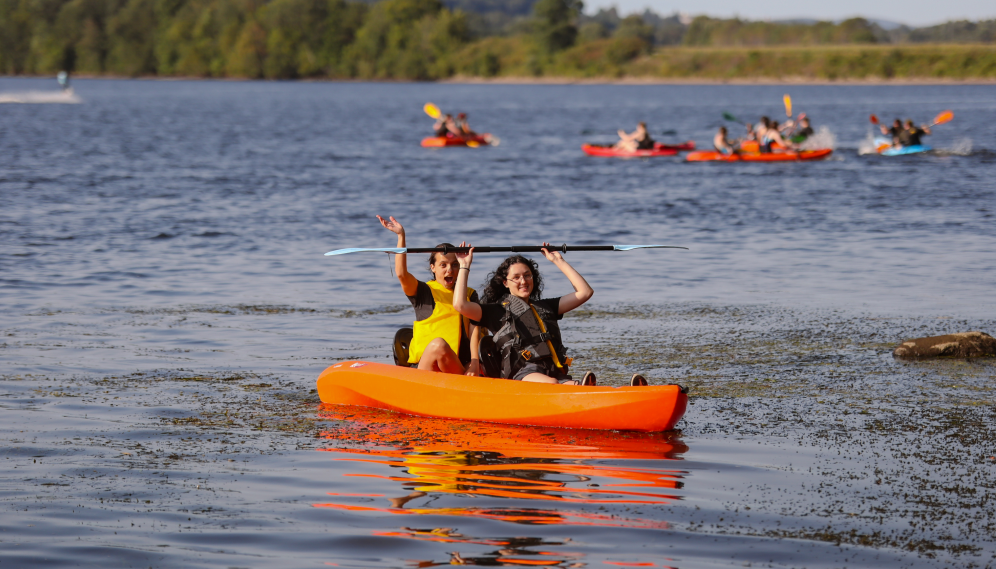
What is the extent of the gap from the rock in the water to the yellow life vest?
354 centimetres

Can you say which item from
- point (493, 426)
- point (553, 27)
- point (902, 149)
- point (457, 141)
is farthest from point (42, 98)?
point (493, 426)

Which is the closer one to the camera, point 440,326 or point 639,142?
point 440,326

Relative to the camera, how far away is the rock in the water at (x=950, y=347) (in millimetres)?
8266

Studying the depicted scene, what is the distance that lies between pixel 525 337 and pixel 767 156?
69.0 feet

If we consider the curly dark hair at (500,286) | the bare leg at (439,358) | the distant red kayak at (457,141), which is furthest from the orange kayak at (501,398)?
the distant red kayak at (457,141)

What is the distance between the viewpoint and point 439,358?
7.03 meters

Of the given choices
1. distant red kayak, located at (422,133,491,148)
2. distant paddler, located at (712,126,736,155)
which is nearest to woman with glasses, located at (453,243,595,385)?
distant paddler, located at (712,126,736,155)

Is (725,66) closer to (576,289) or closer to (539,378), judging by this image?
(576,289)

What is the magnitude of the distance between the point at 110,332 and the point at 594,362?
420 centimetres

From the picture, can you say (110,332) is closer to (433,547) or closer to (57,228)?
(433,547)

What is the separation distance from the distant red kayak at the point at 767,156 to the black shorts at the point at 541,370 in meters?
20.8

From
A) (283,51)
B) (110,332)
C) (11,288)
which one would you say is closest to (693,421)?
(110,332)

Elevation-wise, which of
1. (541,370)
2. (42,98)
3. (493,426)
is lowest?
(493,426)

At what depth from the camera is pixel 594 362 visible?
27.4ft
